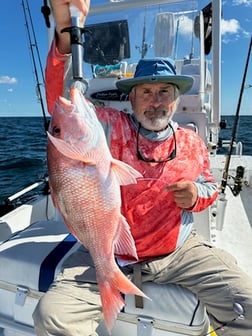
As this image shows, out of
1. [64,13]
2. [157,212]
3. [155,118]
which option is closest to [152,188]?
[157,212]

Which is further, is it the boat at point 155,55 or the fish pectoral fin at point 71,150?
the boat at point 155,55

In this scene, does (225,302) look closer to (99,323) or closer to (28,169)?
(99,323)

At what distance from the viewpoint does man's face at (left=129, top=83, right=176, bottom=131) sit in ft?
6.25

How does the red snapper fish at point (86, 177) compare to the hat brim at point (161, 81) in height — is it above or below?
below

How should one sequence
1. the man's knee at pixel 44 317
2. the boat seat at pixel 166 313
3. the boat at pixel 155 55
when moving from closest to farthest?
1. the man's knee at pixel 44 317
2. the boat seat at pixel 166 313
3. the boat at pixel 155 55

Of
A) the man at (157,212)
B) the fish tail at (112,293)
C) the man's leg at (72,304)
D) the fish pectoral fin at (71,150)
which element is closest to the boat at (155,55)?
the man's leg at (72,304)

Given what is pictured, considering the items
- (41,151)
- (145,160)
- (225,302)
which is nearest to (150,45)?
(145,160)

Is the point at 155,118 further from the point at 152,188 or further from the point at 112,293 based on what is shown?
the point at 112,293

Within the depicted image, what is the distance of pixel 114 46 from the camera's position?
140 inches

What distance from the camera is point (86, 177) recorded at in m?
1.35

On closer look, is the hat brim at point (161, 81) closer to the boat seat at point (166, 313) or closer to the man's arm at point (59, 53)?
the man's arm at point (59, 53)

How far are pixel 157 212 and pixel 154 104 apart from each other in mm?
623

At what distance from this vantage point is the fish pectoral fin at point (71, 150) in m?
1.32

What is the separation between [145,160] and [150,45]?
6.87 feet
